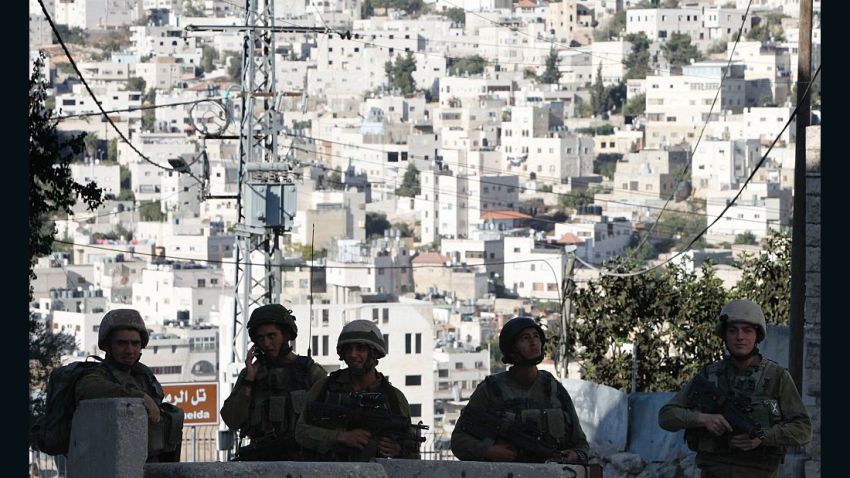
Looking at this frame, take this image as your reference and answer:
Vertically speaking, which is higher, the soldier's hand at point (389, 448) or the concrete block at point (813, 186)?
the concrete block at point (813, 186)

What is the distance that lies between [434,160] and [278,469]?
14411cm

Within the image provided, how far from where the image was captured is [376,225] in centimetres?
13888

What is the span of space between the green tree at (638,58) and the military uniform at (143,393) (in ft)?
516

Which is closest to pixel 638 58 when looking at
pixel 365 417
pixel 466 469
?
pixel 365 417

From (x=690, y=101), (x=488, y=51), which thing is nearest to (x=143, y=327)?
(x=690, y=101)

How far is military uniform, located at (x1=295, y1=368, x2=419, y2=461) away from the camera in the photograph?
5793 millimetres

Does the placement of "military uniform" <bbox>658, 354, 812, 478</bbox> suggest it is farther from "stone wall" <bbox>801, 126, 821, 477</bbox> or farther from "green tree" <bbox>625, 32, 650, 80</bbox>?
"green tree" <bbox>625, 32, 650, 80</bbox>

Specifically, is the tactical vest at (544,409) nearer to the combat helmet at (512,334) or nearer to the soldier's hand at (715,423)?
the combat helmet at (512,334)

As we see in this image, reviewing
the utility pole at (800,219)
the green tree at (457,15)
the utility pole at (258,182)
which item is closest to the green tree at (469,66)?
the green tree at (457,15)

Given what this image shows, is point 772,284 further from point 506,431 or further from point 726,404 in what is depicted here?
point 506,431

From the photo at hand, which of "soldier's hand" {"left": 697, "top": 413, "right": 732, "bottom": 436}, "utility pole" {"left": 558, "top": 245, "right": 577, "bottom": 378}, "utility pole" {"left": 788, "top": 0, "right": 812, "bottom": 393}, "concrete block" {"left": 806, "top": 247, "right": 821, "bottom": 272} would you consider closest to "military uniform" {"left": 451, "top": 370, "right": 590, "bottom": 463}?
"soldier's hand" {"left": 697, "top": 413, "right": 732, "bottom": 436}

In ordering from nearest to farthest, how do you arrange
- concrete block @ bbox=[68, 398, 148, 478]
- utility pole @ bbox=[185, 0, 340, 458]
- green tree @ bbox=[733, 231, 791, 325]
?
concrete block @ bbox=[68, 398, 148, 478] → green tree @ bbox=[733, 231, 791, 325] → utility pole @ bbox=[185, 0, 340, 458]

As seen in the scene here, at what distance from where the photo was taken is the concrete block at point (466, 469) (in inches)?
197
